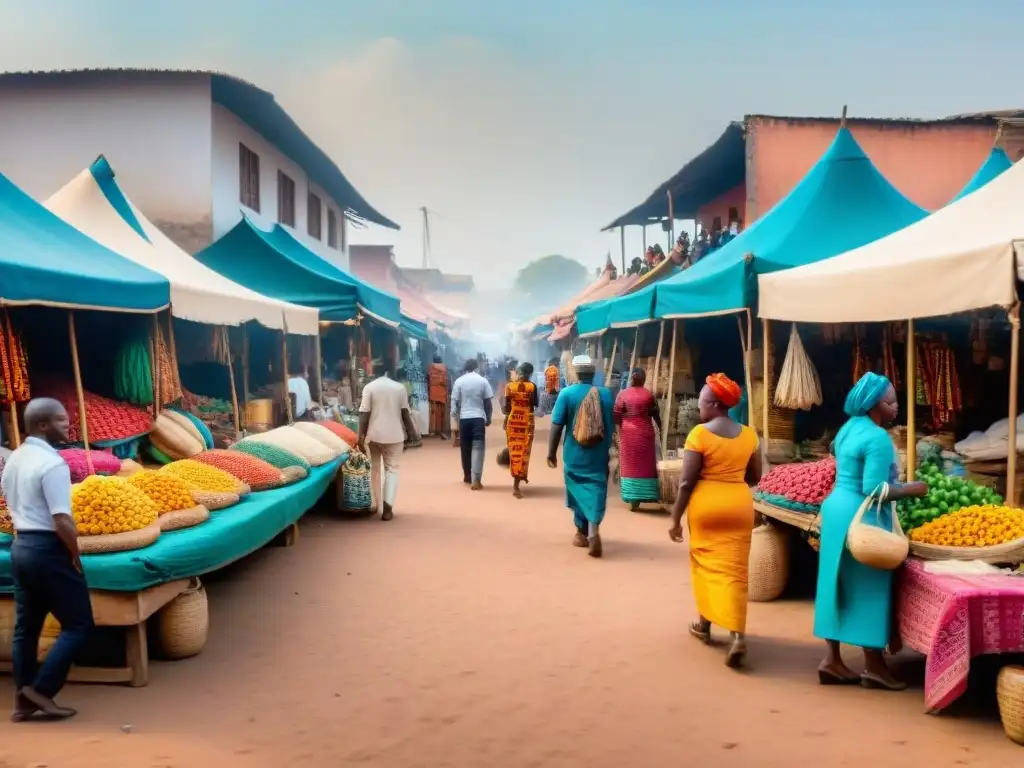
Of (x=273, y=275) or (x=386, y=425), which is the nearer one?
(x=386, y=425)

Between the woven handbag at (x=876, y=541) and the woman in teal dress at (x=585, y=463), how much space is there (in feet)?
11.6

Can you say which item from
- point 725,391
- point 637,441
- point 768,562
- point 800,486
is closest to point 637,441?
point 637,441

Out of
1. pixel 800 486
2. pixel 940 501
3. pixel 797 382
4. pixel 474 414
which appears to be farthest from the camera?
pixel 474 414

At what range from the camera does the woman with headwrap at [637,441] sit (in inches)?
380

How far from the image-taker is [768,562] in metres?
6.22

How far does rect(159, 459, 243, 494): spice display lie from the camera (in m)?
6.22

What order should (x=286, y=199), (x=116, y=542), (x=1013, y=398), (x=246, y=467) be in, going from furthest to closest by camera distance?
(x=286, y=199)
(x=246, y=467)
(x=1013, y=398)
(x=116, y=542)

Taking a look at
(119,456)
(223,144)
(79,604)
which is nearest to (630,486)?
(119,456)

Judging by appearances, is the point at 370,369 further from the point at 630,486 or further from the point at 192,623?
the point at 192,623

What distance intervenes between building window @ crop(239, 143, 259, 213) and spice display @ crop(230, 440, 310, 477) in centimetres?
1010

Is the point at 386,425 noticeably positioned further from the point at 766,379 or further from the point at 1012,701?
the point at 1012,701

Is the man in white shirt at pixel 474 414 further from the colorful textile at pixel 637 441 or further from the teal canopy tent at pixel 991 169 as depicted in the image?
the teal canopy tent at pixel 991 169

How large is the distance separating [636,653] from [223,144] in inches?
549

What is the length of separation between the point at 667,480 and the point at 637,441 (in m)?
0.58
